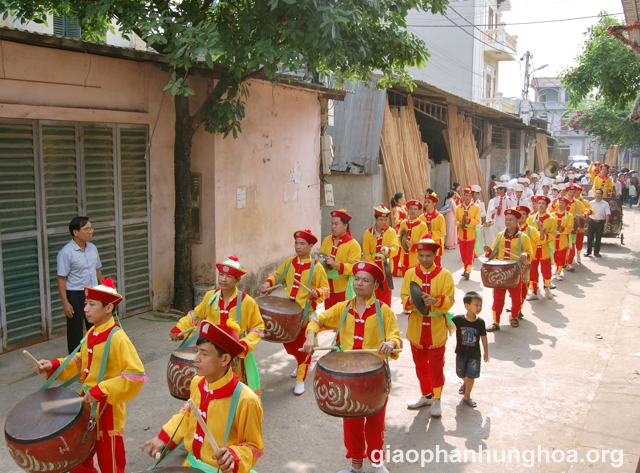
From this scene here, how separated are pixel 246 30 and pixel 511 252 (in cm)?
515

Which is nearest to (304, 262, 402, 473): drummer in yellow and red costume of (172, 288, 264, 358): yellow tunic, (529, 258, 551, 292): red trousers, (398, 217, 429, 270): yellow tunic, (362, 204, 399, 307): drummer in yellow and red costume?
(172, 288, 264, 358): yellow tunic

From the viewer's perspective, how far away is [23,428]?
377 centimetres

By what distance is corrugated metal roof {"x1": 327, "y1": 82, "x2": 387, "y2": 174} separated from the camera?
15.5m

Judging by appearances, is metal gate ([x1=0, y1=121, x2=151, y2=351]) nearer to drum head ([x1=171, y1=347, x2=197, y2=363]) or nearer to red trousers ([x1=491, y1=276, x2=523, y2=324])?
drum head ([x1=171, y1=347, x2=197, y2=363])

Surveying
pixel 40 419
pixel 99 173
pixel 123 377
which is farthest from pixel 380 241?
pixel 40 419

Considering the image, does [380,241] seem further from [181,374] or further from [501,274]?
[181,374]

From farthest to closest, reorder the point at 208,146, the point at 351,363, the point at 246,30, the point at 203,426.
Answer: the point at 208,146
the point at 246,30
the point at 351,363
the point at 203,426

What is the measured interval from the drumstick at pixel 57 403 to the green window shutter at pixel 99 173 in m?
5.13

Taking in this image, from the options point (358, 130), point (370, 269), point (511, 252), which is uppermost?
point (358, 130)

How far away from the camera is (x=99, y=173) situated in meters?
8.82

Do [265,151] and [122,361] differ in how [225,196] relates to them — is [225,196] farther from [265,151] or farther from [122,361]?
[122,361]

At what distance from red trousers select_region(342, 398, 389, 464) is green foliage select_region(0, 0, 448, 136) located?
13.7 ft

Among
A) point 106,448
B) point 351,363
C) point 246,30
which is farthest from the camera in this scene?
point 246,30

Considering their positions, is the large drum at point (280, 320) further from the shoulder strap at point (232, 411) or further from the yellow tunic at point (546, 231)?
the yellow tunic at point (546, 231)
